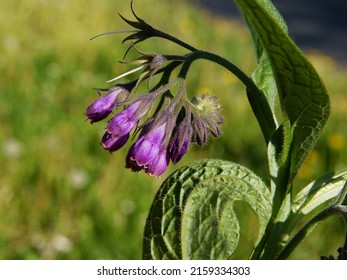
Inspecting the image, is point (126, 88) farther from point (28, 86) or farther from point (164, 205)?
point (28, 86)

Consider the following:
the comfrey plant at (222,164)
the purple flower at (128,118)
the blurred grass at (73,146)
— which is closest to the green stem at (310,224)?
the comfrey plant at (222,164)

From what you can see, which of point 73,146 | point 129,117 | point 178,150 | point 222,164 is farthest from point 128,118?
point 73,146

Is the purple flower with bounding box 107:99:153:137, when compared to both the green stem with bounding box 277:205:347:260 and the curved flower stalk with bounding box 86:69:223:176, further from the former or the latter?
the green stem with bounding box 277:205:347:260

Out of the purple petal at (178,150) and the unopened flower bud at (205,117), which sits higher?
the unopened flower bud at (205,117)

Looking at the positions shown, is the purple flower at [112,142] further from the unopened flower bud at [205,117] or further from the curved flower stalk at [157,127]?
the unopened flower bud at [205,117]

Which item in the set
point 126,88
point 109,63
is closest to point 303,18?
point 109,63

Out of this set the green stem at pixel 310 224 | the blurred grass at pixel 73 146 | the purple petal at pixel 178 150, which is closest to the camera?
the green stem at pixel 310 224

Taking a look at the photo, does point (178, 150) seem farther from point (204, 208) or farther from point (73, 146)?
point (73, 146)
